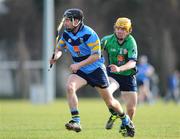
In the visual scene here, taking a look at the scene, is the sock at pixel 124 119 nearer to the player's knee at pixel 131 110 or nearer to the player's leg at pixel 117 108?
the player's leg at pixel 117 108

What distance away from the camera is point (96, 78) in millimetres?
14398

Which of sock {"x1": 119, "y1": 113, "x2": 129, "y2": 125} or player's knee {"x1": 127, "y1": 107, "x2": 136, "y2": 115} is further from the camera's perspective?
player's knee {"x1": 127, "y1": 107, "x2": 136, "y2": 115}

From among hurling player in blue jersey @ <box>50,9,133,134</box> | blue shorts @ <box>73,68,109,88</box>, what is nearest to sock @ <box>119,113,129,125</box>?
hurling player in blue jersey @ <box>50,9,133,134</box>

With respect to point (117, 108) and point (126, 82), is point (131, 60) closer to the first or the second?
point (126, 82)

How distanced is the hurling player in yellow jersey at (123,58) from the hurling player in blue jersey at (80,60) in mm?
620

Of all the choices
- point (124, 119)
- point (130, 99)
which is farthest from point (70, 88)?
point (130, 99)

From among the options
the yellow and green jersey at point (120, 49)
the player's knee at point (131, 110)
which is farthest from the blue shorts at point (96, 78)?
the player's knee at point (131, 110)

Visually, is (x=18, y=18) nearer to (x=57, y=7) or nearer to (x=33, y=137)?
(x=57, y=7)

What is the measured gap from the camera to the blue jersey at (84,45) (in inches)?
560

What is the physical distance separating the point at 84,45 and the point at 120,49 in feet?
4.46

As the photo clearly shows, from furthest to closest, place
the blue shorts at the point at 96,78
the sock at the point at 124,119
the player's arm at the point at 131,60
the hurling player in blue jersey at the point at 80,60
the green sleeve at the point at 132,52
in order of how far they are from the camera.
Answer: the green sleeve at the point at 132,52 < the sock at the point at 124,119 < the player's arm at the point at 131,60 < the blue shorts at the point at 96,78 < the hurling player in blue jersey at the point at 80,60

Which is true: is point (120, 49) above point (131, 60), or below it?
above

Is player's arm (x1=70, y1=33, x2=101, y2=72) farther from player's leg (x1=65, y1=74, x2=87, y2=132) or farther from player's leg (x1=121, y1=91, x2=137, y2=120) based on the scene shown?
player's leg (x1=121, y1=91, x2=137, y2=120)

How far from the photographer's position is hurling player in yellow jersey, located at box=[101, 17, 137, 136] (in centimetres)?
1524
